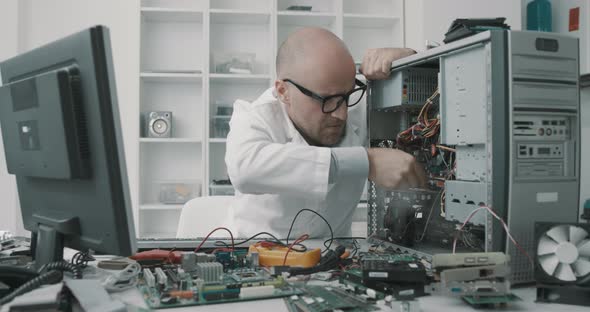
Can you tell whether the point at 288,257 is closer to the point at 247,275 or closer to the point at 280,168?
the point at 247,275

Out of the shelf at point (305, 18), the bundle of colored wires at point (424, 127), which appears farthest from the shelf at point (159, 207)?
the bundle of colored wires at point (424, 127)

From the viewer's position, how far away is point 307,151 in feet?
4.23

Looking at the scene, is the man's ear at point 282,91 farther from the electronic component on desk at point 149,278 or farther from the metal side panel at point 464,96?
the electronic component on desk at point 149,278

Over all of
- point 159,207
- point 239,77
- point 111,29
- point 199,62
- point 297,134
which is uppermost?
point 111,29

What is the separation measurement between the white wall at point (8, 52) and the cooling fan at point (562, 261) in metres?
3.33

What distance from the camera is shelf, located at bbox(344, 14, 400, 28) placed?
3.44 metres

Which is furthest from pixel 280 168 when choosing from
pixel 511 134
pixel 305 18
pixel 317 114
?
pixel 305 18

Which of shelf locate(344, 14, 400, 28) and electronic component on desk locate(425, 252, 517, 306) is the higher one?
shelf locate(344, 14, 400, 28)

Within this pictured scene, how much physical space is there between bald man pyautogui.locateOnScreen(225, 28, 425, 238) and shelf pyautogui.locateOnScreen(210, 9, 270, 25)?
1768 mm

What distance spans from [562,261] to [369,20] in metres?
2.89

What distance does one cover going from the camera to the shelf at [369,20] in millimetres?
3438

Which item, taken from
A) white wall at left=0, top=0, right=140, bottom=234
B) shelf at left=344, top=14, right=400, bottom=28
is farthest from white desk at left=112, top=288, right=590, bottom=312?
shelf at left=344, top=14, right=400, bottom=28

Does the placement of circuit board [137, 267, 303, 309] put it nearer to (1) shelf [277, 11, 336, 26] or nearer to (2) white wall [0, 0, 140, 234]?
(2) white wall [0, 0, 140, 234]

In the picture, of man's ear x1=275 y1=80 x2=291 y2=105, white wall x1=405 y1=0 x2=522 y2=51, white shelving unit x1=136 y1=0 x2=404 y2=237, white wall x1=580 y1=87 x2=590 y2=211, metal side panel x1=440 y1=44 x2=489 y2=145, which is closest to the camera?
metal side panel x1=440 y1=44 x2=489 y2=145
